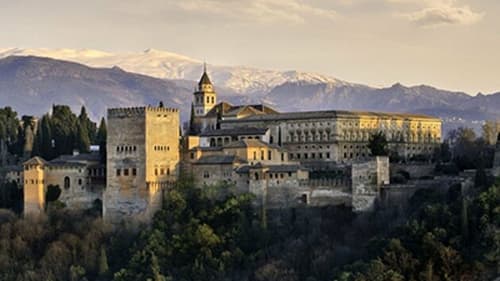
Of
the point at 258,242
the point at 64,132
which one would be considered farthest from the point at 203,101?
the point at 258,242

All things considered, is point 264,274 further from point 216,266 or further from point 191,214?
point 191,214

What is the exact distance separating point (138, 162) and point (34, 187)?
17.1ft

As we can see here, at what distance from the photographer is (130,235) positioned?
47000 mm

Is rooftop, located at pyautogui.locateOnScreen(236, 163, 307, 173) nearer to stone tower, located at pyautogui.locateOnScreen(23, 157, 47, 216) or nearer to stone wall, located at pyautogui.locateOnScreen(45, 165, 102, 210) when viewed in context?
stone wall, located at pyautogui.locateOnScreen(45, 165, 102, 210)

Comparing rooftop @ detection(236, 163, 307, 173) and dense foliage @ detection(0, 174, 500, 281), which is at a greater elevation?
rooftop @ detection(236, 163, 307, 173)

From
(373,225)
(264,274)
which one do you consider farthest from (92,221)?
(373,225)

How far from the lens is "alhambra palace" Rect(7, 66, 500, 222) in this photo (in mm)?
44656

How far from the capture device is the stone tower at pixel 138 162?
47.2 m

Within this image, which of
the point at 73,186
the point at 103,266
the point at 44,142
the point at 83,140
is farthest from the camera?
the point at 83,140

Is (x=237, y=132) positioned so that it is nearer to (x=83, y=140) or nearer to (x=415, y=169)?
(x=83, y=140)

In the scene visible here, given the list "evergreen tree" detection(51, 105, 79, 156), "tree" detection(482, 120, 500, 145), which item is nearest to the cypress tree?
"evergreen tree" detection(51, 105, 79, 156)

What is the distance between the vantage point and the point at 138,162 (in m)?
47.3

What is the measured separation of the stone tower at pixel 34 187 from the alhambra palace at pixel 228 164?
0.15ft

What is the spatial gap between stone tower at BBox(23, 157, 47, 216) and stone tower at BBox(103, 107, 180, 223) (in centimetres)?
307
